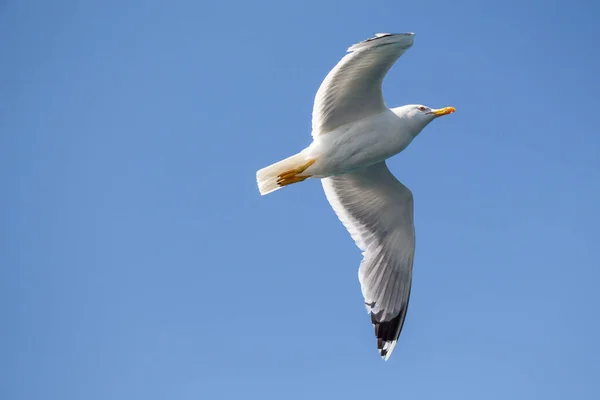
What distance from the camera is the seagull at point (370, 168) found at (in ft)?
26.5

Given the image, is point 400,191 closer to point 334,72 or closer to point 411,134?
point 411,134

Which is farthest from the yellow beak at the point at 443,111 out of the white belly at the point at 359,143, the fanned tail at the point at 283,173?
the fanned tail at the point at 283,173

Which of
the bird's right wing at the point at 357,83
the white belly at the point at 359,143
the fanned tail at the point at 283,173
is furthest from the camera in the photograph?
the fanned tail at the point at 283,173

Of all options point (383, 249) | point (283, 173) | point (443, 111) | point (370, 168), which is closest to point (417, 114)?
point (443, 111)

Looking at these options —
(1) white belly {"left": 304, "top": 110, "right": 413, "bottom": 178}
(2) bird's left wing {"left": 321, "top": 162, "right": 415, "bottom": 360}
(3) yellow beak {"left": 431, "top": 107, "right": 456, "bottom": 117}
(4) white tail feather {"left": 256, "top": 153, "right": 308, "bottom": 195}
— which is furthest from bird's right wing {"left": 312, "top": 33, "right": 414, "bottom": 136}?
(2) bird's left wing {"left": 321, "top": 162, "right": 415, "bottom": 360}

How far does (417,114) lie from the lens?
8.62m

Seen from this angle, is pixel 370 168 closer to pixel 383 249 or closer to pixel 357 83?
pixel 383 249

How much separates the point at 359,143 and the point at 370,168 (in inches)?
35.1

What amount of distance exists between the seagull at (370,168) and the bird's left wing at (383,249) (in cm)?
1

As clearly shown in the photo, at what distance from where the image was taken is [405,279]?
9.59 meters

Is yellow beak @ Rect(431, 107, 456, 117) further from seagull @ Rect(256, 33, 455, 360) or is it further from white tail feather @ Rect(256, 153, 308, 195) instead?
white tail feather @ Rect(256, 153, 308, 195)

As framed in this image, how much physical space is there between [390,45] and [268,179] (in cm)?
225

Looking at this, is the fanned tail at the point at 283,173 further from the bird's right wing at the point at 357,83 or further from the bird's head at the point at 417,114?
the bird's head at the point at 417,114

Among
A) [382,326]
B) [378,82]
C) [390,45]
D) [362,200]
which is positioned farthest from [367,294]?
[390,45]
